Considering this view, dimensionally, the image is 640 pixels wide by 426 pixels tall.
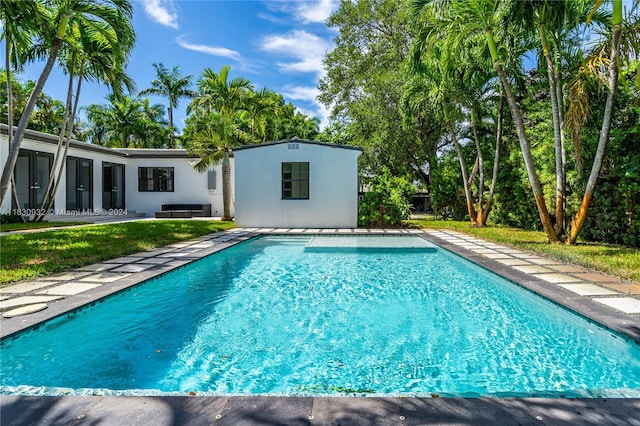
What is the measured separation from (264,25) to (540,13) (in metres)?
8.52

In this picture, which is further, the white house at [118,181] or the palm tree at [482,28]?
the white house at [118,181]

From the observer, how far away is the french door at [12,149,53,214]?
12.6 m

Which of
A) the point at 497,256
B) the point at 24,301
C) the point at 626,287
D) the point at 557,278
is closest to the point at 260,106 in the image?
the point at 497,256

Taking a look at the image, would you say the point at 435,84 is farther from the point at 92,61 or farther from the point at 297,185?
the point at 92,61

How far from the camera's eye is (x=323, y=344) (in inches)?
130

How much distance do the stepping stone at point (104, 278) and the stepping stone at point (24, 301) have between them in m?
0.80

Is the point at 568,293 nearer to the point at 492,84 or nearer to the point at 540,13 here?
the point at 540,13

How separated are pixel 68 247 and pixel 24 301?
3687 millimetres

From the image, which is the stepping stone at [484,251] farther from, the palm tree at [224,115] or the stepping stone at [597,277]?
the palm tree at [224,115]

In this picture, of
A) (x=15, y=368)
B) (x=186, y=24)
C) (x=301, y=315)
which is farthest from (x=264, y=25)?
(x=15, y=368)

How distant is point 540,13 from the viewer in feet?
22.4

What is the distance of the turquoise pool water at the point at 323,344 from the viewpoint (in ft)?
8.41

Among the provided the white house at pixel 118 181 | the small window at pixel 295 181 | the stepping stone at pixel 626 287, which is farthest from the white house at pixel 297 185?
the stepping stone at pixel 626 287

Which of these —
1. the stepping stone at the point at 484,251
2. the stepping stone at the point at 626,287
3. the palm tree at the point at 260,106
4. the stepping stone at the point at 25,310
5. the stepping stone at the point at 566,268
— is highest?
the palm tree at the point at 260,106
